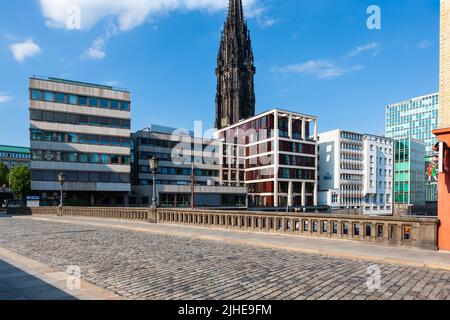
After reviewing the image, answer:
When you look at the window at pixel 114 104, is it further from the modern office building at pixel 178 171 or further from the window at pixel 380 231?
the window at pixel 380 231

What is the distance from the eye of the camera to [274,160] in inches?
3076

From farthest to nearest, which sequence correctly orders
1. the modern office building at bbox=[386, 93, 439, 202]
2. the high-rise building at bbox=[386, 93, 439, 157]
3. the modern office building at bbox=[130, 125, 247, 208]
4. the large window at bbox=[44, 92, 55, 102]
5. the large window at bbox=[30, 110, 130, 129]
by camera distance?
the high-rise building at bbox=[386, 93, 439, 157] → the modern office building at bbox=[386, 93, 439, 202] → the modern office building at bbox=[130, 125, 247, 208] → the large window at bbox=[44, 92, 55, 102] → the large window at bbox=[30, 110, 130, 129]

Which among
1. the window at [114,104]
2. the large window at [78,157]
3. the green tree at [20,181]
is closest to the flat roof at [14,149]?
the green tree at [20,181]

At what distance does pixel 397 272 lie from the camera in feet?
25.8

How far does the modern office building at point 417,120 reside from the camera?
12319cm

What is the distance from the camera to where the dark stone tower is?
11728 cm

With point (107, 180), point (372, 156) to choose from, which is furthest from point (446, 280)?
point (372, 156)

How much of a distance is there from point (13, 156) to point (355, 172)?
131606 millimetres

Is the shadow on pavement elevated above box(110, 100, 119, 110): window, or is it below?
below

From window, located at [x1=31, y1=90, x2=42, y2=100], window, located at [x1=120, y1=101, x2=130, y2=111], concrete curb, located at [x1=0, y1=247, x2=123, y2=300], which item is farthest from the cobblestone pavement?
window, located at [x1=120, y1=101, x2=130, y2=111]

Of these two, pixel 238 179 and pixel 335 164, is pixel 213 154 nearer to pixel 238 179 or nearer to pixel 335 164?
pixel 238 179

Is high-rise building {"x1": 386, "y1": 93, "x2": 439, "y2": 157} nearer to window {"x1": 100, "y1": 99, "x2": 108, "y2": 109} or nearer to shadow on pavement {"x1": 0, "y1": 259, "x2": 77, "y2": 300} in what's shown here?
window {"x1": 100, "y1": 99, "x2": 108, "y2": 109}

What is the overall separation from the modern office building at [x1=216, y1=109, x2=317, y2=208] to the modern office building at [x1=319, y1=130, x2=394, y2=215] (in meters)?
9.93

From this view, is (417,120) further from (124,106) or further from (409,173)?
(124,106)
